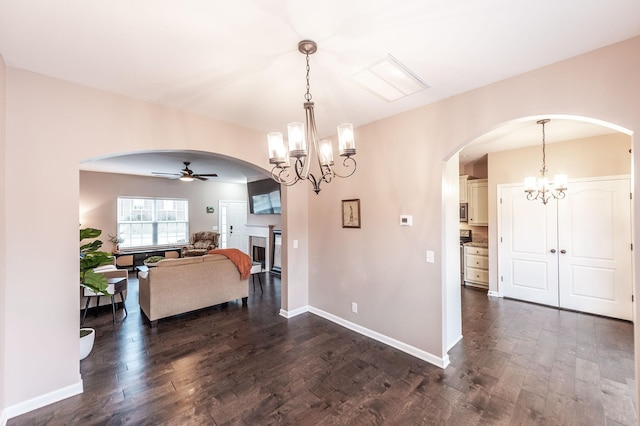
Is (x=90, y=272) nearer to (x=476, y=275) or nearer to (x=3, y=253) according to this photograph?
(x=3, y=253)

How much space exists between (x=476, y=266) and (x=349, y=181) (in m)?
3.64

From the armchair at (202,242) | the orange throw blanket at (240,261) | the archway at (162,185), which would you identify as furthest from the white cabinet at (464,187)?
the armchair at (202,242)

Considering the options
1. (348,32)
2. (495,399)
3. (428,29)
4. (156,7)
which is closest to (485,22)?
(428,29)

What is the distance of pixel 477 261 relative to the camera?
17.8 feet

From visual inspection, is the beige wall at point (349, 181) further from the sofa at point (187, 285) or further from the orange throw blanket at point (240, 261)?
the orange throw blanket at point (240, 261)

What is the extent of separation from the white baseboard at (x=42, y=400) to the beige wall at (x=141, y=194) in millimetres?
5149

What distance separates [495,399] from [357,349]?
1312 mm

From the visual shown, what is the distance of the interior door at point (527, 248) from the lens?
4.37m

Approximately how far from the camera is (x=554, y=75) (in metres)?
2.07

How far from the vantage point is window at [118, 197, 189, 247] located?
7508 millimetres

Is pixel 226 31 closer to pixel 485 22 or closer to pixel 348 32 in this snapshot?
pixel 348 32

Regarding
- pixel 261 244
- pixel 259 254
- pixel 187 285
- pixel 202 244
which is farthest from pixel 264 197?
pixel 187 285

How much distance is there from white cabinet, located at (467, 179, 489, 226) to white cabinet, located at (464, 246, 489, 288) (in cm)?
57

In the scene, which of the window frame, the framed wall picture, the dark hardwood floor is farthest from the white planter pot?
the window frame
